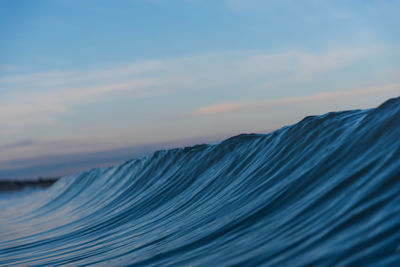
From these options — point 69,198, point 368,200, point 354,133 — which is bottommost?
point 69,198

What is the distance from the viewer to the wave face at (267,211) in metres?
2.39

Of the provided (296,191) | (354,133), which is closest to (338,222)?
(296,191)

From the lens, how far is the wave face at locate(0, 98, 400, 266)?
2.39 m

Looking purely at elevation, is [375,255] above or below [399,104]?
below

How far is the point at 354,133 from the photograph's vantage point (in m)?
3.92

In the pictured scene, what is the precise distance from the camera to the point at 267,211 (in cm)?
355

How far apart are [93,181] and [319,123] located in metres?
9.49

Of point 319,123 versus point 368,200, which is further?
point 319,123

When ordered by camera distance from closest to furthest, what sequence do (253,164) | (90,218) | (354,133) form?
1. (354,133)
2. (253,164)
3. (90,218)

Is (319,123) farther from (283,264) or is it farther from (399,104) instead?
(283,264)

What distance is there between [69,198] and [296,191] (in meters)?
9.74

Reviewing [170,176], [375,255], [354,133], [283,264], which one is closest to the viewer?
[375,255]

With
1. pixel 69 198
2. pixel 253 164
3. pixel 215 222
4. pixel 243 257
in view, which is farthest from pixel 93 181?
pixel 243 257

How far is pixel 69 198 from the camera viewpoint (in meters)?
12.7
